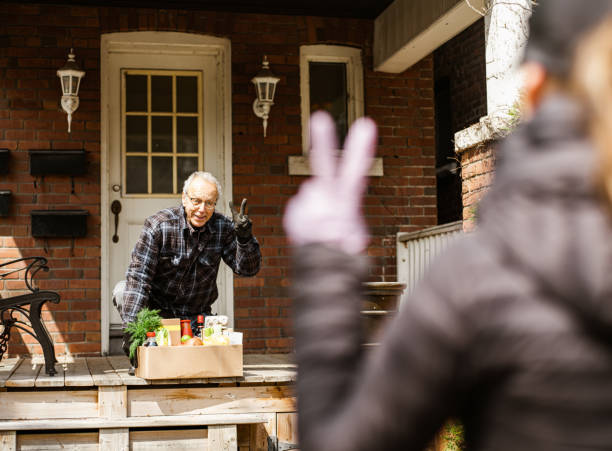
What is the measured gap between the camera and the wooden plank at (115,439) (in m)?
4.34

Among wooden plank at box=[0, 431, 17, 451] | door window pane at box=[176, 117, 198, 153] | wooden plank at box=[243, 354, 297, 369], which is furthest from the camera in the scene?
door window pane at box=[176, 117, 198, 153]

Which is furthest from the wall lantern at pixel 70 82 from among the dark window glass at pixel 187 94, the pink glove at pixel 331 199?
the pink glove at pixel 331 199

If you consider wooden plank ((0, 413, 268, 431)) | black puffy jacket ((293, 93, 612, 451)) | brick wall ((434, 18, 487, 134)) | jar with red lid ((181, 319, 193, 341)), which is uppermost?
brick wall ((434, 18, 487, 134))

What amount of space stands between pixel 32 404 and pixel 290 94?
3826 mm

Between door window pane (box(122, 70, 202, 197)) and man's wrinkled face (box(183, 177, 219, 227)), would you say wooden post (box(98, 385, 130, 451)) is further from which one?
door window pane (box(122, 70, 202, 197))

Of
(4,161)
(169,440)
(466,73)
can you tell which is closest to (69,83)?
(4,161)

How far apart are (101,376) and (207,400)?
63 centimetres

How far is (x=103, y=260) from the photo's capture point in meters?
6.76

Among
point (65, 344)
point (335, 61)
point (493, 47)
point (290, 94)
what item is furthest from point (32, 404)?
point (335, 61)

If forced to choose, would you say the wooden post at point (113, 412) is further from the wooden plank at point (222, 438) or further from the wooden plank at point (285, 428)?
the wooden plank at point (285, 428)

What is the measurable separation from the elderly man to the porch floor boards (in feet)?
1.26

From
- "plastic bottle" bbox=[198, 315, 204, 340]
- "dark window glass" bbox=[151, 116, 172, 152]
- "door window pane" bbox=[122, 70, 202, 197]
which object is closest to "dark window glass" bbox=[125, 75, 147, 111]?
"door window pane" bbox=[122, 70, 202, 197]

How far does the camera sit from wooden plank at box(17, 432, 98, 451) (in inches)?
170

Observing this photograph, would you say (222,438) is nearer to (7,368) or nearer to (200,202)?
(200,202)
